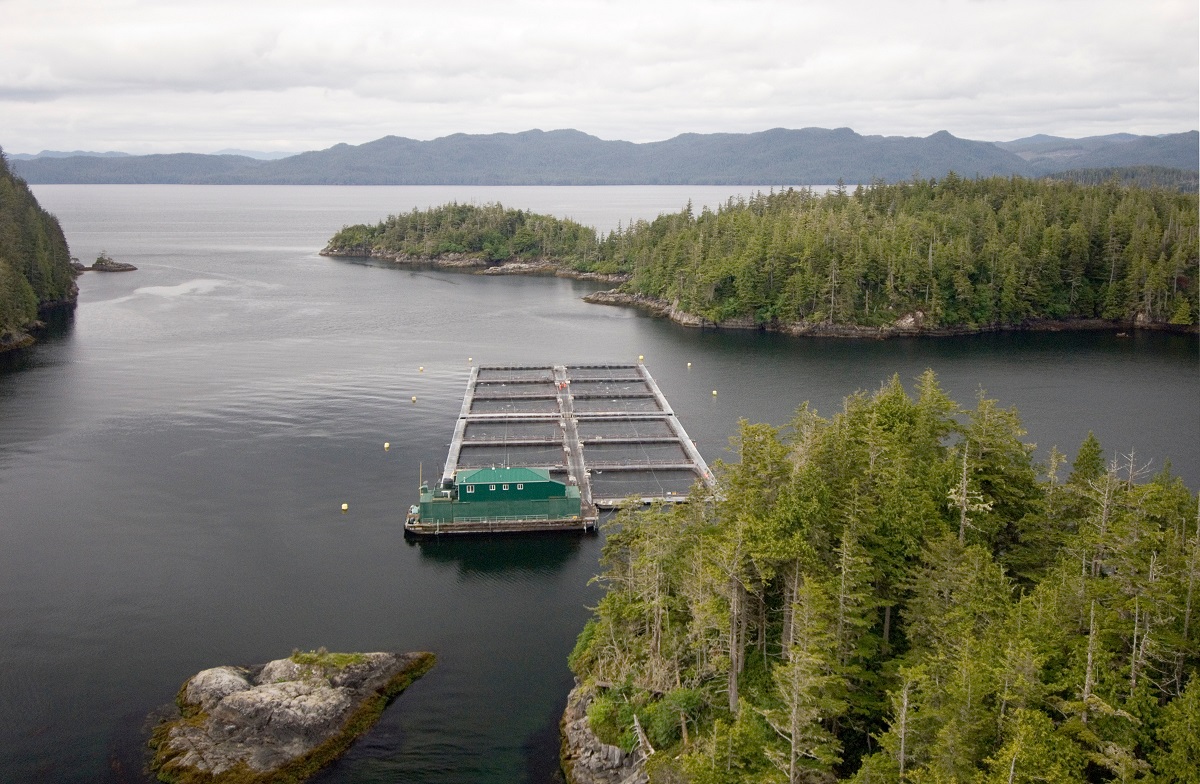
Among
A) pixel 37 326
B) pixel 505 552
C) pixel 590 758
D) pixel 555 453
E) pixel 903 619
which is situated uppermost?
pixel 37 326

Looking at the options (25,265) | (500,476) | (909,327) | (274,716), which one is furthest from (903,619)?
(25,265)

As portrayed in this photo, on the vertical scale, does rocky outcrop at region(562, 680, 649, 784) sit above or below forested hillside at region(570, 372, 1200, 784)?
below

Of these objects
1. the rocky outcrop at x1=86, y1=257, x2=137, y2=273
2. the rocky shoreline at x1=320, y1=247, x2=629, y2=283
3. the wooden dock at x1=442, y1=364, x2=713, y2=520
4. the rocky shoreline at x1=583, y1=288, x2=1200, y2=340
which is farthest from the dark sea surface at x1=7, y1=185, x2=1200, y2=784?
the rocky outcrop at x1=86, y1=257, x2=137, y2=273

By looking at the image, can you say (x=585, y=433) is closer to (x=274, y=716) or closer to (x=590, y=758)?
(x=274, y=716)

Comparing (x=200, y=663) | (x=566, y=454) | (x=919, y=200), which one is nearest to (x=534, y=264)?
(x=919, y=200)

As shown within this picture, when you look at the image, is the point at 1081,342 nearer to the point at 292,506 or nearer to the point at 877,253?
the point at 877,253

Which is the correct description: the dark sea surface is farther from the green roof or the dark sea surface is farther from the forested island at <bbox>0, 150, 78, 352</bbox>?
the forested island at <bbox>0, 150, 78, 352</bbox>

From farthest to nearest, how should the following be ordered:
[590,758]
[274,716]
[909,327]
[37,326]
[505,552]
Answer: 1. [909,327]
2. [37,326]
3. [505,552]
4. [274,716]
5. [590,758]
